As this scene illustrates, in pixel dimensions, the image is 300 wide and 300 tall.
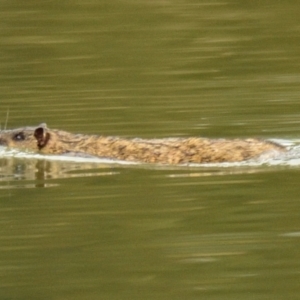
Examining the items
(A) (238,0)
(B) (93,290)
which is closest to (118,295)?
(B) (93,290)


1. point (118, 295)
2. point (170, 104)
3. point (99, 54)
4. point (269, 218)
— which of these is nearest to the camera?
point (118, 295)

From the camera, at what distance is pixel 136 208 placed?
10.4m

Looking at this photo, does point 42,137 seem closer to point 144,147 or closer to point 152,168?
point 144,147

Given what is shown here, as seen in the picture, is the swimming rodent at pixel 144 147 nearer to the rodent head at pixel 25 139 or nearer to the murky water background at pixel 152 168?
the rodent head at pixel 25 139

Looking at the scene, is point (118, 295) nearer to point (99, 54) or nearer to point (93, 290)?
point (93, 290)

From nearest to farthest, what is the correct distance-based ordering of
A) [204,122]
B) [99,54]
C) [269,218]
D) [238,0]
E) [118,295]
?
[118,295] < [269,218] < [204,122] < [99,54] < [238,0]

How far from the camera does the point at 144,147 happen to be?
12.6 m

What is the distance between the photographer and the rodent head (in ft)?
43.4

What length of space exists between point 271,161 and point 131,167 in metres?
1.31

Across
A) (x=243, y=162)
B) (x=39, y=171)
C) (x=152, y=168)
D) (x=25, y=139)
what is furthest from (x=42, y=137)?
(x=243, y=162)

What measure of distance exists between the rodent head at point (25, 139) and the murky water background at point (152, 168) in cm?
17

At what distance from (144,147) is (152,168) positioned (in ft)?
1.40

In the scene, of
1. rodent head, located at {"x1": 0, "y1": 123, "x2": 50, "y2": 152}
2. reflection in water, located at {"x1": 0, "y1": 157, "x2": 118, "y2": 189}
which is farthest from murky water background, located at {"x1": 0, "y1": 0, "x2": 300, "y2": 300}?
rodent head, located at {"x1": 0, "y1": 123, "x2": 50, "y2": 152}

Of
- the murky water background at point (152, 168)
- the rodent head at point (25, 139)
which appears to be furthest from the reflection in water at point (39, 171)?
the rodent head at point (25, 139)
